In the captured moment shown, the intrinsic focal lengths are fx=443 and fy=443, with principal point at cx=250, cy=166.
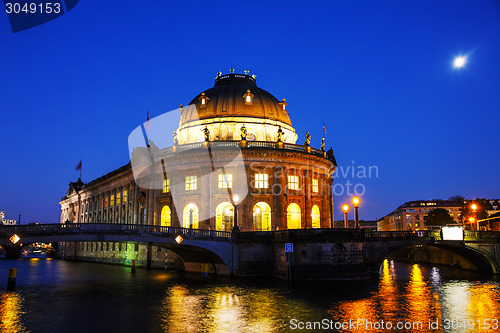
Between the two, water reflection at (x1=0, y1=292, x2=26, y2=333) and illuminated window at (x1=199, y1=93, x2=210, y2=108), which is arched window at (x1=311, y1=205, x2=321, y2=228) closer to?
illuminated window at (x1=199, y1=93, x2=210, y2=108)

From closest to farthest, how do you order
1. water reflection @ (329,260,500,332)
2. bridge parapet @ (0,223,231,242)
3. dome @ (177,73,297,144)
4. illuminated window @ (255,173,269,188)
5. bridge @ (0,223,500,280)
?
1. water reflection @ (329,260,500,332)
2. bridge parapet @ (0,223,231,242)
3. bridge @ (0,223,500,280)
4. illuminated window @ (255,173,269,188)
5. dome @ (177,73,297,144)

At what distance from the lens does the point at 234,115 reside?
65438 millimetres

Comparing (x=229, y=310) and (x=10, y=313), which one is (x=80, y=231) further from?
(x=229, y=310)

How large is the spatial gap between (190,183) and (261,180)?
9.40 metres

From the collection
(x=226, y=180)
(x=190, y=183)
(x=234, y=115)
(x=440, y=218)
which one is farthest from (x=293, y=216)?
(x=440, y=218)

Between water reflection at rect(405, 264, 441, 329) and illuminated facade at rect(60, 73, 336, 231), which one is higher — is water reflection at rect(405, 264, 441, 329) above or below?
below

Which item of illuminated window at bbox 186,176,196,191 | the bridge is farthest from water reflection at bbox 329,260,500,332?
illuminated window at bbox 186,176,196,191

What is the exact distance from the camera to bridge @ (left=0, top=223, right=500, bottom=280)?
139 ft

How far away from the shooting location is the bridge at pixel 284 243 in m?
42.2

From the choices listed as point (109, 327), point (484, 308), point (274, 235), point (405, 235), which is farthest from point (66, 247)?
point (484, 308)

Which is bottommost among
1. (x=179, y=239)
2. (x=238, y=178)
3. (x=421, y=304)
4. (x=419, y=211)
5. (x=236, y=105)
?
(x=421, y=304)

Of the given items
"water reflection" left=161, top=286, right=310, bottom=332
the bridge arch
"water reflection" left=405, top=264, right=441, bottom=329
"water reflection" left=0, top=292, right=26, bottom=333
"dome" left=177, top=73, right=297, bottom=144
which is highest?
"dome" left=177, top=73, right=297, bottom=144

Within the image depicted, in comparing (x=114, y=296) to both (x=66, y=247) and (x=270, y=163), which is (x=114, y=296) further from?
(x=66, y=247)

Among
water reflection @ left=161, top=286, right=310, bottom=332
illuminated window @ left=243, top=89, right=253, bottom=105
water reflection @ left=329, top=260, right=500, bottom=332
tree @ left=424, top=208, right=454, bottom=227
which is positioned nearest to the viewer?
water reflection @ left=161, top=286, right=310, bottom=332
